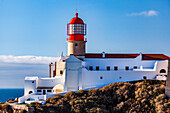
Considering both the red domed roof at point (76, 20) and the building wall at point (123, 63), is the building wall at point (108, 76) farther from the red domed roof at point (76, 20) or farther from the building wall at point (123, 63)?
the red domed roof at point (76, 20)

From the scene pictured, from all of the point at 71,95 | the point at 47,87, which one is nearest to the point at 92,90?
the point at 71,95

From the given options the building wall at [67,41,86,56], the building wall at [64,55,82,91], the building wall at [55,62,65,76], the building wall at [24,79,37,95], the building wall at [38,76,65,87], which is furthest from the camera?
the building wall at [67,41,86,56]

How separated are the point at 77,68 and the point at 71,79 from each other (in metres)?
1.59

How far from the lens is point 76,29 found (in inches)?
2217

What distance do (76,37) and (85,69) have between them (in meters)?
4.86

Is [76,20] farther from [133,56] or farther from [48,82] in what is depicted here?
[133,56]

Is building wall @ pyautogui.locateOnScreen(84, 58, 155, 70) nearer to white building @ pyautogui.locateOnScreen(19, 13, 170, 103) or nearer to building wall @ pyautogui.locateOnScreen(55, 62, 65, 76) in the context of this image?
white building @ pyautogui.locateOnScreen(19, 13, 170, 103)

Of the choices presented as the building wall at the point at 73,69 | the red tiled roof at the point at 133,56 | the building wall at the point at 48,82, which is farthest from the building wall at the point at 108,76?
the building wall at the point at 48,82

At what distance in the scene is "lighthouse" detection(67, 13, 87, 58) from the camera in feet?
185

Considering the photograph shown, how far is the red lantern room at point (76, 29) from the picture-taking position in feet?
184

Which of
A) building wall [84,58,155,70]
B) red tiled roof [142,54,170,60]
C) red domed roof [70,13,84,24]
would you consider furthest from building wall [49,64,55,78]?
red tiled roof [142,54,170,60]

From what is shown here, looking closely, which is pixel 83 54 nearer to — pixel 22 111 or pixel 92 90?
pixel 92 90

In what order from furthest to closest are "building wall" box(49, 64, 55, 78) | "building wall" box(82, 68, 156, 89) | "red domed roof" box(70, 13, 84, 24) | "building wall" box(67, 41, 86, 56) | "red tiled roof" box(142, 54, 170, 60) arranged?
"building wall" box(49, 64, 55, 78)
"red tiled roof" box(142, 54, 170, 60)
"building wall" box(67, 41, 86, 56)
"red domed roof" box(70, 13, 84, 24)
"building wall" box(82, 68, 156, 89)

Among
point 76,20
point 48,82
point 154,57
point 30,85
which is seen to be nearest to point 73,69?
point 48,82
